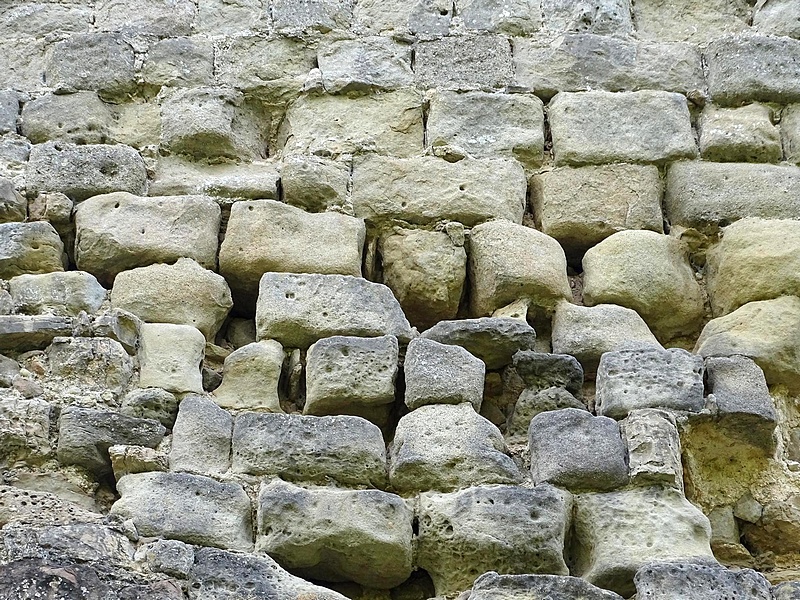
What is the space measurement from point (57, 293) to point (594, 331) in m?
1.47

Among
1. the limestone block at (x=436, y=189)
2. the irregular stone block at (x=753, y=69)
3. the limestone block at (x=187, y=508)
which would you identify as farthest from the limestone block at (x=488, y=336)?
the irregular stone block at (x=753, y=69)

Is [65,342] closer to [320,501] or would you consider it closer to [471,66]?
[320,501]

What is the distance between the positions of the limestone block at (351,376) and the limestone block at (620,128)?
42.0 inches

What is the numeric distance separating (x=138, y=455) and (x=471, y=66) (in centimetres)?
188

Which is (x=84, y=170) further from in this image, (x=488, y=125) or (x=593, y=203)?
(x=593, y=203)

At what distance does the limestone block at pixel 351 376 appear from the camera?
379 cm

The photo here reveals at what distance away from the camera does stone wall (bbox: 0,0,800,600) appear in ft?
11.3

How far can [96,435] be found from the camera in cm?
364

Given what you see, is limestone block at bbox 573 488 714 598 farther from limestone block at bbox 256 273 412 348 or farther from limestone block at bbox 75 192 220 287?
limestone block at bbox 75 192 220 287

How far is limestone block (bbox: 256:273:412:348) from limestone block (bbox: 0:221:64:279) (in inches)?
24.4

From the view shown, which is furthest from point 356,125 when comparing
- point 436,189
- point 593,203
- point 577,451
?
point 577,451

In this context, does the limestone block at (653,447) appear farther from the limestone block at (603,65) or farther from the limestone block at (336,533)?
the limestone block at (603,65)

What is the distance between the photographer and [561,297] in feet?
13.8

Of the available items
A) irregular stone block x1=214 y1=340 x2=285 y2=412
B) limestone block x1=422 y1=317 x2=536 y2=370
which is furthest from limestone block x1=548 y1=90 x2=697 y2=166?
irregular stone block x1=214 y1=340 x2=285 y2=412
